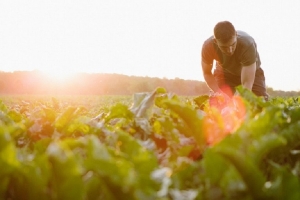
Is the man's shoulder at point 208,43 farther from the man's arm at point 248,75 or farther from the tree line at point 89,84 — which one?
the tree line at point 89,84

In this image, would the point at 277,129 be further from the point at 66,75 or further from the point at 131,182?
the point at 66,75

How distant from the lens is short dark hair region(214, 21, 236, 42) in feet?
21.9

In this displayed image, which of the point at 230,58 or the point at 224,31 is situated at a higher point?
the point at 224,31

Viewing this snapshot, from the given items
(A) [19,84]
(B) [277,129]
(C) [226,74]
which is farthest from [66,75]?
(B) [277,129]

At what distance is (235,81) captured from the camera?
8.97m

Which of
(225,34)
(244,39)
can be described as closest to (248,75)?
(244,39)

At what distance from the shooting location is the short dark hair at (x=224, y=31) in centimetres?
668

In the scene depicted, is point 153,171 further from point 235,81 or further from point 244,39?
point 235,81

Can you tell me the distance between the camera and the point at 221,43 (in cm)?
695

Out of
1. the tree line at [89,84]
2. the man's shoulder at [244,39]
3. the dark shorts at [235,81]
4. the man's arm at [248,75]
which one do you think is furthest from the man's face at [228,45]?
the tree line at [89,84]

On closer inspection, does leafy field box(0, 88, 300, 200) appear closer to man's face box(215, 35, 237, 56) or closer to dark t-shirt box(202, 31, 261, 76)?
man's face box(215, 35, 237, 56)

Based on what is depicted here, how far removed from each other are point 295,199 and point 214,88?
299 inches

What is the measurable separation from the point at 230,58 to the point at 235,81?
1155mm

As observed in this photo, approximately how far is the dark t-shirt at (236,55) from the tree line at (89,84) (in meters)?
47.2
